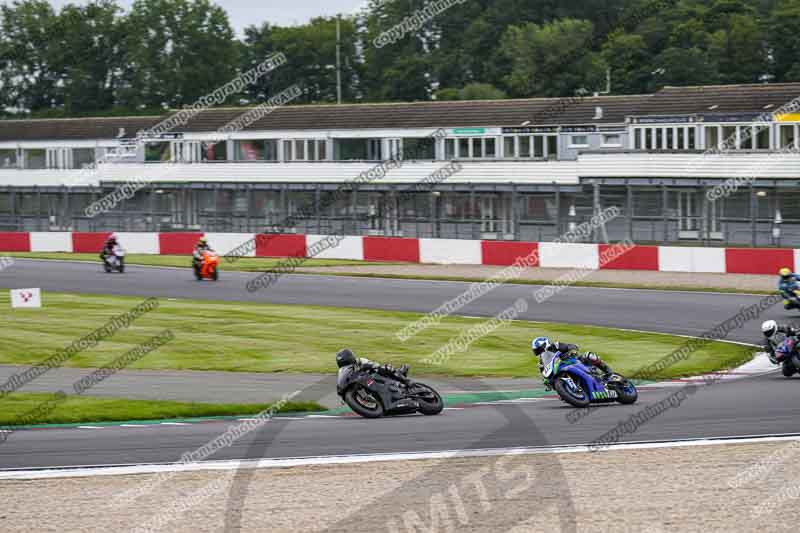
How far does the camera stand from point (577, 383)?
59.5 feet

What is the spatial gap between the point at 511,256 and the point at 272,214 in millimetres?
19196

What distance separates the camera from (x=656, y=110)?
57062mm

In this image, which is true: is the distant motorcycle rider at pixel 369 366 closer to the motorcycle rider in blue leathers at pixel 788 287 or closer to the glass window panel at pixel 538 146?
the motorcycle rider in blue leathers at pixel 788 287

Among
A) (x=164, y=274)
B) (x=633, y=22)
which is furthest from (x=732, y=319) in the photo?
(x=633, y=22)

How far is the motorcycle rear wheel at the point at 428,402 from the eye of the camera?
17.8 metres

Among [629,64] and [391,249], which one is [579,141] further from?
[629,64]

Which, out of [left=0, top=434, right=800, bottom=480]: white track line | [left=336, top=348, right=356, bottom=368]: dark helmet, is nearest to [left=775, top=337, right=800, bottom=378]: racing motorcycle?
[left=0, top=434, right=800, bottom=480]: white track line

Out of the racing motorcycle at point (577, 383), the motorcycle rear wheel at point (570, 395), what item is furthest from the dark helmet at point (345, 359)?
the motorcycle rear wheel at point (570, 395)

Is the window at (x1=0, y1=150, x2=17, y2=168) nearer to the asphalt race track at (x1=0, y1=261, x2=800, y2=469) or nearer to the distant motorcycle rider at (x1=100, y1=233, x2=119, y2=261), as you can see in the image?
the distant motorcycle rider at (x1=100, y1=233, x2=119, y2=261)

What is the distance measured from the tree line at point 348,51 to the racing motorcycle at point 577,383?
2743 inches

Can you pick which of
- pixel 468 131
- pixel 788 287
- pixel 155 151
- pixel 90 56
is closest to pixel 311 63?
pixel 90 56

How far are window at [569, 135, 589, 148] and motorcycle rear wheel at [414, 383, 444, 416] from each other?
39706 millimetres

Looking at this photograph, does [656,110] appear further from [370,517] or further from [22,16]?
[22,16]

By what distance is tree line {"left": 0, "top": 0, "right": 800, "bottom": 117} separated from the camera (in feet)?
291
